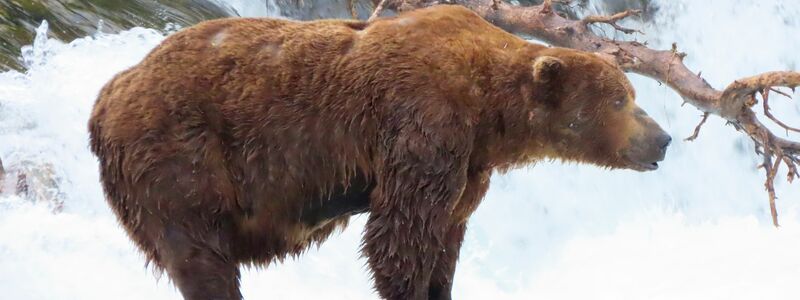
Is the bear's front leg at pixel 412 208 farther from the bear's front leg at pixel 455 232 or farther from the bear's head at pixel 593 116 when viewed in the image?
the bear's head at pixel 593 116

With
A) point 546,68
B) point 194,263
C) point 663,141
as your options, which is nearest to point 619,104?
point 663,141

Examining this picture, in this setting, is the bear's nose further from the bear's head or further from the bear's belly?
the bear's belly

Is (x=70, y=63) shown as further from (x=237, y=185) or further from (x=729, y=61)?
(x=729, y=61)

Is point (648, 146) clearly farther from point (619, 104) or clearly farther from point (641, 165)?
point (619, 104)

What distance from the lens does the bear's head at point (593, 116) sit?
589cm

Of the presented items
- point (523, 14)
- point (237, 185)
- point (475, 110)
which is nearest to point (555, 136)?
point (475, 110)

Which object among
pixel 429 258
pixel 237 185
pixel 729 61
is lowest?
pixel 729 61

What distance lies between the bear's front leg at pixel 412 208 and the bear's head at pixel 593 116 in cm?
50

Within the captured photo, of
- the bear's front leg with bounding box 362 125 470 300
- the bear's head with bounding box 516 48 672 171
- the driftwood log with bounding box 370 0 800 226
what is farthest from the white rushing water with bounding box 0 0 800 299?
the driftwood log with bounding box 370 0 800 226

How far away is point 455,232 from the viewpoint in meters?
6.11

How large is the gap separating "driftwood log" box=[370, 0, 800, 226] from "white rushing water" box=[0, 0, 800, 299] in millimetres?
1584

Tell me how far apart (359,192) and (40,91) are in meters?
3.68

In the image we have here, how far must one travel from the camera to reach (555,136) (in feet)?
19.6

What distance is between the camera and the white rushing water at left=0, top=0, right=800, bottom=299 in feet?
25.1
